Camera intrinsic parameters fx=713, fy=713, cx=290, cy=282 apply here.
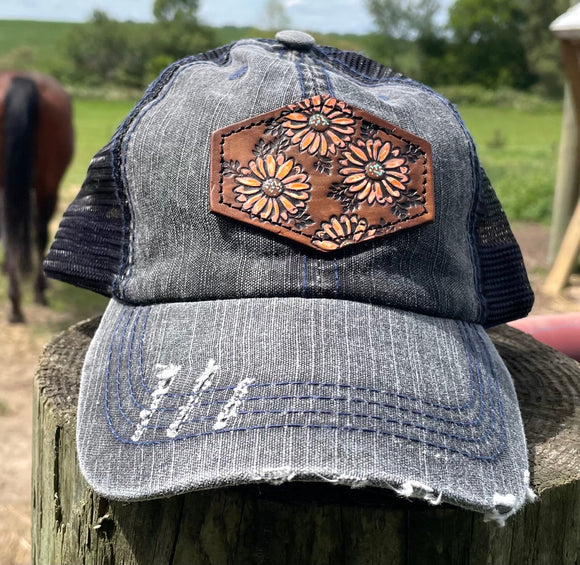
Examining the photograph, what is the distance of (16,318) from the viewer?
12.7ft

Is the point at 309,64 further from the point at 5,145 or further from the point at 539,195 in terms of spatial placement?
the point at 539,195

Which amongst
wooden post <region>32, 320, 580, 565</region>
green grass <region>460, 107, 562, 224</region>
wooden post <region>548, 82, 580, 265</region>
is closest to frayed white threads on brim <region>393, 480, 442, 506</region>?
wooden post <region>32, 320, 580, 565</region>

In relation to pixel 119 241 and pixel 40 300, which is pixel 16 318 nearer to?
pixel 40 300

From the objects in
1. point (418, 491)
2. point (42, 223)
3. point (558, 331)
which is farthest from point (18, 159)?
point (418, 491)

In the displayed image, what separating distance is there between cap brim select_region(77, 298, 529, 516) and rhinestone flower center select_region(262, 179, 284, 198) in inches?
6.2

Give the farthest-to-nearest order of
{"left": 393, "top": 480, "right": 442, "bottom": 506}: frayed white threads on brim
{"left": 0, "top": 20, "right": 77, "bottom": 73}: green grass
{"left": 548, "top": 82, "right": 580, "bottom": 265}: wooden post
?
{"left": 0, "top": 20, "right": 77, "bottom": 73}: green grass
{"left": 548, "top": 82, "right": 580, "bottom": 265}: wooden post
{"left": 393, "top": 480, "right": 442, "bottom": 506}: frayed white threads on brim

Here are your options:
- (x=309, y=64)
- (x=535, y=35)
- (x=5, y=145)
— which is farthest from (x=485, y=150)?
(x=535, y=35)

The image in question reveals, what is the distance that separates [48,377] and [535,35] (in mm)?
37368

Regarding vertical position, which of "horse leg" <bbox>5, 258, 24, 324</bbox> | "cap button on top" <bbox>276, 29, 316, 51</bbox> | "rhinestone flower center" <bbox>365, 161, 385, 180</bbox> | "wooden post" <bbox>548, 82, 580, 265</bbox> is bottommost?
"horse leg" <bbox>5, 258, 24, 324</bbox>

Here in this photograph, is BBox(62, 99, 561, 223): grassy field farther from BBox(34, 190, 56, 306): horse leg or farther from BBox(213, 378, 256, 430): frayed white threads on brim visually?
BBox(213, 378, 256, 430): frayed white threads on brim

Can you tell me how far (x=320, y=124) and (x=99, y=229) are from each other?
40 centimetres

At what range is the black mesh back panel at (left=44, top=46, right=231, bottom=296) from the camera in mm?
1138

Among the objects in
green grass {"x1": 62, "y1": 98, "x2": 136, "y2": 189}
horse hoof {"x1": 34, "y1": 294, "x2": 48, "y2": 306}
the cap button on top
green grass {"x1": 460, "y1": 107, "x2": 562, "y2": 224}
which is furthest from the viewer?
green grass {"x1": 62, "y1": 98, "x2": 136, "y2": 189}

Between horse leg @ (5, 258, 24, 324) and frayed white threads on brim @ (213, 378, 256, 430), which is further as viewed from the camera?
horse leg @ (5, 258, 24, 324)
